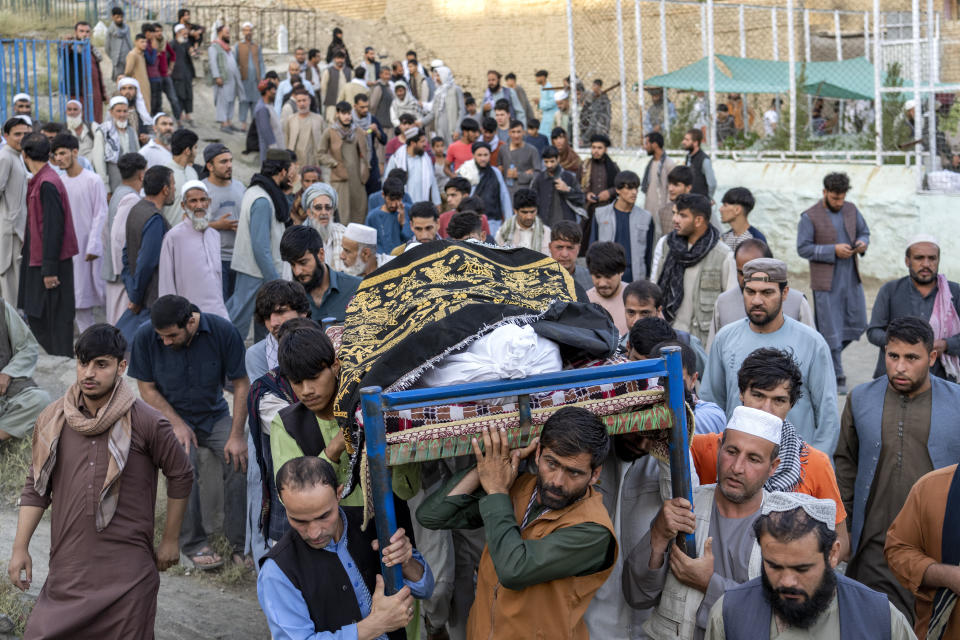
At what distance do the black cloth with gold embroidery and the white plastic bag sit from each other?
0.14 feet

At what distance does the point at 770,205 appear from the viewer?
13398 mm

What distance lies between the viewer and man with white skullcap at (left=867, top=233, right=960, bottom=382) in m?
5.66

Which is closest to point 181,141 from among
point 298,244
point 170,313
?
point 298,244

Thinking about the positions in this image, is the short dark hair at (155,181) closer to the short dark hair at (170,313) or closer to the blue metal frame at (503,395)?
the short dark hair at (170,313)

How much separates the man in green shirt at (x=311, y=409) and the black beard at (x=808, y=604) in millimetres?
1121

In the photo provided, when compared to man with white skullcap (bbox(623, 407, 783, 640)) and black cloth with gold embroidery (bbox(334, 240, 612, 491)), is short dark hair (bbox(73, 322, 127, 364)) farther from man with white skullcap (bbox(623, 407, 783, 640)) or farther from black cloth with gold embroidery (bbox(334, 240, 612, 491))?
man with white skullcap (bbox(623, 407, 783, 640))

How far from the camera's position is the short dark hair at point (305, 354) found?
348 centimetres

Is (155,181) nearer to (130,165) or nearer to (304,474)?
(130,165)

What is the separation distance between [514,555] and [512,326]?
655 millimetres

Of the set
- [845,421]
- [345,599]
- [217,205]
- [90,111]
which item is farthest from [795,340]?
[90,111]

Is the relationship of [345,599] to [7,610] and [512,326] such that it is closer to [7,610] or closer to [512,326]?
[512,326]

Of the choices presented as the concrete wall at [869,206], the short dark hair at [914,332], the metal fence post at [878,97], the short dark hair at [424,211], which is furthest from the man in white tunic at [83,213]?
the metal fence post at [878,97]

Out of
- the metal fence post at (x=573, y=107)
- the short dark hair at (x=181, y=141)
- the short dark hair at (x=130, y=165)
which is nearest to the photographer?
the short dark hair at (x=130, y=165)

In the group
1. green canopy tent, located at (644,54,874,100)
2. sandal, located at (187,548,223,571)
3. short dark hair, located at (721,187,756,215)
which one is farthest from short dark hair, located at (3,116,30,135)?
green canopy tent, located at (644,54,874,100)
